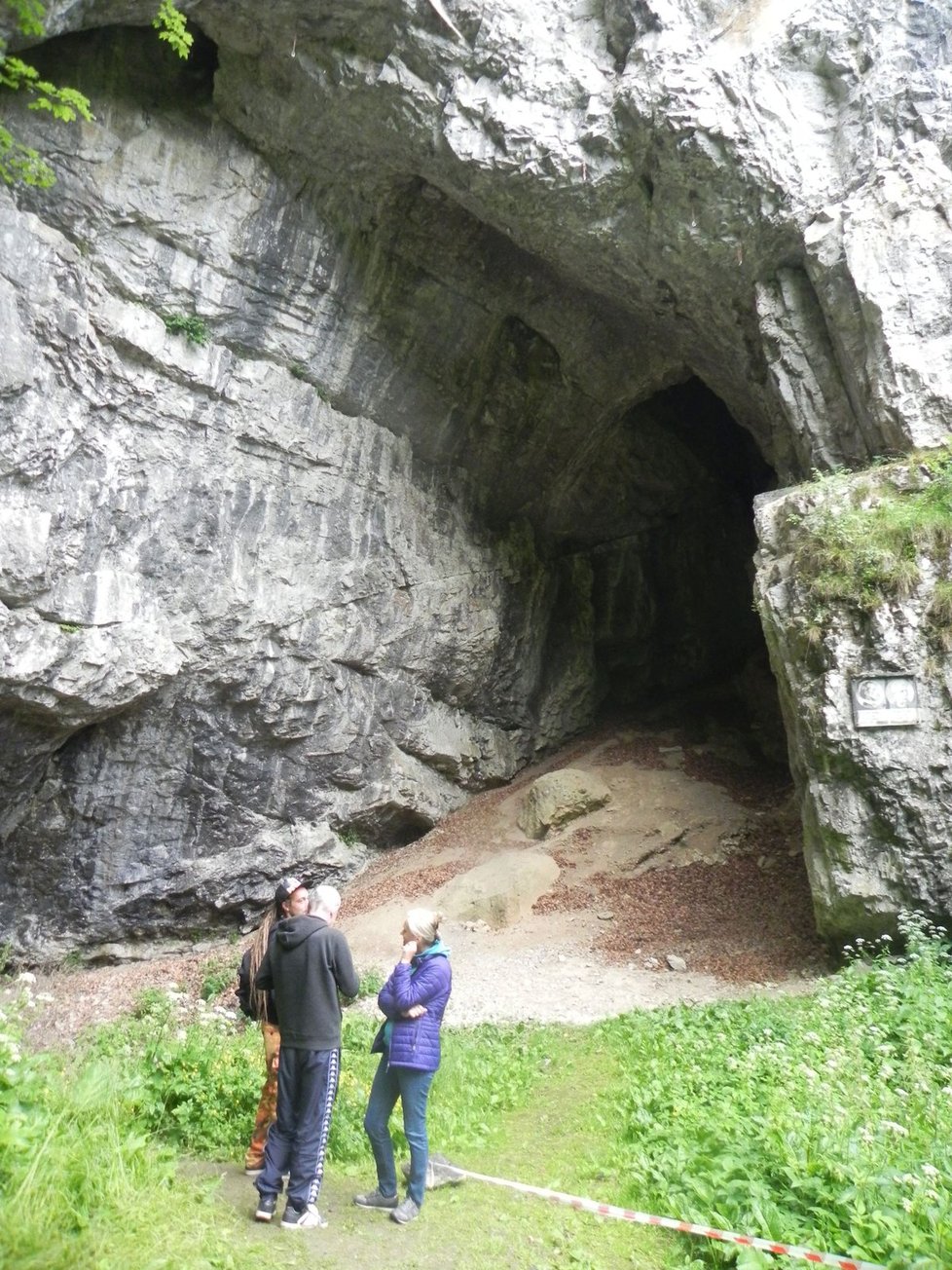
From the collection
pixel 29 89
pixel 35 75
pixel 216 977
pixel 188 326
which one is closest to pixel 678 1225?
pixel 216 977

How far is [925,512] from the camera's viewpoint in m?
8.95

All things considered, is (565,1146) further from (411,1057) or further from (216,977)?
(216,977)

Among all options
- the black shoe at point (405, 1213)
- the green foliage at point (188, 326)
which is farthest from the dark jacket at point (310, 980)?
the green foliage at point (188, 326)

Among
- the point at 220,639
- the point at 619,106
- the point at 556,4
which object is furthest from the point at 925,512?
the point at 220,639

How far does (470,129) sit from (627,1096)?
1049 centimetres

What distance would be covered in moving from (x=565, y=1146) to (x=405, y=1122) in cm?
135

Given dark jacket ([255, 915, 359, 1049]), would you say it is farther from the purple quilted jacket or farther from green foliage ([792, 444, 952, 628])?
green foliage ([792, 444, 952, 628])

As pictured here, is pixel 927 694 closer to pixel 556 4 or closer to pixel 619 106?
pixel 619 106

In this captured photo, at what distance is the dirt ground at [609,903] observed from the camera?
8984 mm

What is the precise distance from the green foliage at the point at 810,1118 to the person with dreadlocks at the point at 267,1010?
196cm

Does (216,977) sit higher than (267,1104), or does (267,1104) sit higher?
(216,977)

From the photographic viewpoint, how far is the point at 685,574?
19.4 metres

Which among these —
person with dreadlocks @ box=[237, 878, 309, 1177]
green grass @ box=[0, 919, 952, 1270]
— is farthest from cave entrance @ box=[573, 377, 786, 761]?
person with dreadlocks @ box=[237, 878, 309, 1177]

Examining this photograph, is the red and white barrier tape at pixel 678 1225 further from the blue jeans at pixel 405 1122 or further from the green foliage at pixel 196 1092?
the green foliage at pixel 196 1092
